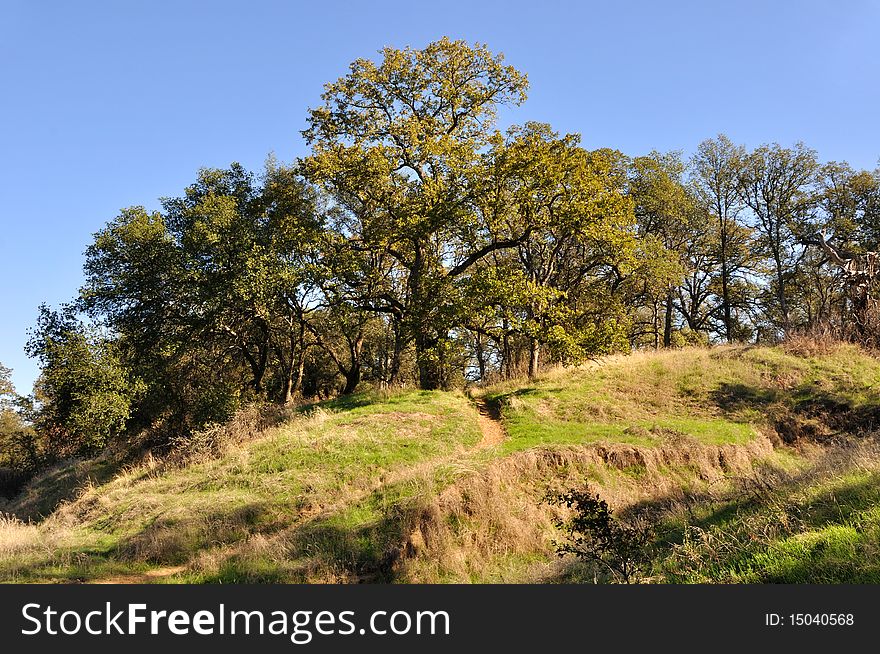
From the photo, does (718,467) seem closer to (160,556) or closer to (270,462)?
(270,462)

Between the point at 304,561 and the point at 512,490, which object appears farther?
the point at 512,490

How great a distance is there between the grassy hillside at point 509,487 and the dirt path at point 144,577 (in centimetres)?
12

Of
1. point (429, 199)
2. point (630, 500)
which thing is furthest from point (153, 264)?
point (630, 500)

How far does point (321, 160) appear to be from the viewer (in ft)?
86.5

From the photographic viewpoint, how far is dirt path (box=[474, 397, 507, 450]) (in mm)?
19281

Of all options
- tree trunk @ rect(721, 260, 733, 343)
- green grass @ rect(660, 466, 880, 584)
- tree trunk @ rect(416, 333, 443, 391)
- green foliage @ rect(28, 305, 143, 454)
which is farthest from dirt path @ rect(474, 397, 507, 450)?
tree trunk @ rect(721, 260, 733, 343)

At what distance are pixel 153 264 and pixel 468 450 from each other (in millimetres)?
19322

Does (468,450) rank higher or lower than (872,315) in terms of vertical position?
lower

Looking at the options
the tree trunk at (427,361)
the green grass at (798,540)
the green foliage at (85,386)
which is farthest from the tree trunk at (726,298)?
the green foliage at (85,386)

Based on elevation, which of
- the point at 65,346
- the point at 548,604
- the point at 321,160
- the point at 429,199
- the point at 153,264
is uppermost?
the point at 321,160

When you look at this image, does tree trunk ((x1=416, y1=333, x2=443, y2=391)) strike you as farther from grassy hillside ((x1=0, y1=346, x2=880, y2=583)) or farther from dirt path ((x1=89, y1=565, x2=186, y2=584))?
dirt path ((x1=89, y1=565, x2=186, y2=584))

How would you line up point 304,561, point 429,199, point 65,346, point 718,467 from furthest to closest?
1. point 429,199
2. point 65,346
3. point 718,467
4. point 304,561

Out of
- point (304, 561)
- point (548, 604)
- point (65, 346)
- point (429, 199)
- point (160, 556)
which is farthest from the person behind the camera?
point (429, 199)

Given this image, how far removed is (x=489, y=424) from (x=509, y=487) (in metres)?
6.65
